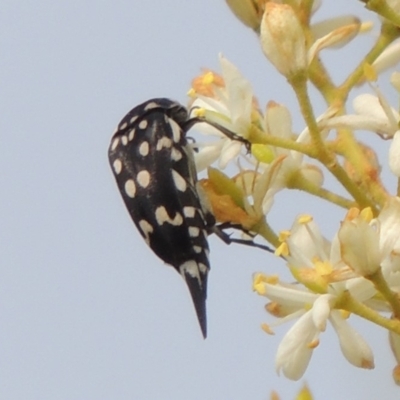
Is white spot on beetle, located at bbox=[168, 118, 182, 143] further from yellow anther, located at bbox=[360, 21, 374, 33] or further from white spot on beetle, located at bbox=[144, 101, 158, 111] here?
yellow anther, located at bbox=[360, 21, 374, 33]

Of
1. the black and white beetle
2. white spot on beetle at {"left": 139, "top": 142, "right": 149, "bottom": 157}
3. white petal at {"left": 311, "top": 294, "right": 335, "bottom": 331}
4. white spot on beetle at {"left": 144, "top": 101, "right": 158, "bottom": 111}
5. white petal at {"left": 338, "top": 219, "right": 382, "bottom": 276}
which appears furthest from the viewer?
white spot on beetle at {"left": 144, "top": 101, "right": 158, "bottom": 111}

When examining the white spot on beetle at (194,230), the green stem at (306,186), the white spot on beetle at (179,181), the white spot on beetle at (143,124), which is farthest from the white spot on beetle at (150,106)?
the green stem at (306,186)

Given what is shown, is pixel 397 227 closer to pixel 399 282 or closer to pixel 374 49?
pixel 399 282

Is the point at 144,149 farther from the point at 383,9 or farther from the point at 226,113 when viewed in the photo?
the point at 383,9

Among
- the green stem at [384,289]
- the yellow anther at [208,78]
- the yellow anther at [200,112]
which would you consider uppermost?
the yellow anther at [208,78]

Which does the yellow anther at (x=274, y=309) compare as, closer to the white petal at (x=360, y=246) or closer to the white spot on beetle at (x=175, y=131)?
the white petal at (x=360, y=246)

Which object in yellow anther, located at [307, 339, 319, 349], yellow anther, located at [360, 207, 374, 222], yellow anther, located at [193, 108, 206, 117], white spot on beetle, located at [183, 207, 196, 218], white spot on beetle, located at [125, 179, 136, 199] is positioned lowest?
yellow anther, located at [307, 339, 319, 349]

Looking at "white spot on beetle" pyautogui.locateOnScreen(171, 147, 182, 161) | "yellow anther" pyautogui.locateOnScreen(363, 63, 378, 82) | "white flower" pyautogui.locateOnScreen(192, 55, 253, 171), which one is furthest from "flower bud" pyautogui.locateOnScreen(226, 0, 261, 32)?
"white spot on beetle" pyautogui.locateOnScreen(171, 147, 182, 161)

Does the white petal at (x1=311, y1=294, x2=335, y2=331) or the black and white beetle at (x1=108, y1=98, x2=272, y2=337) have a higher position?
the black and white beetle at (x1=108, y1=98, x2=272, y2=337)
